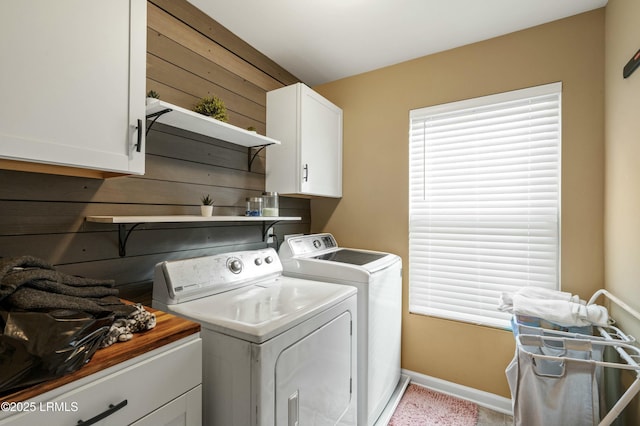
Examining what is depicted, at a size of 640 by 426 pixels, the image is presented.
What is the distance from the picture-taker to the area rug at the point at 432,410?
74.0 inches

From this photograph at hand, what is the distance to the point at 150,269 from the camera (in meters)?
1.48

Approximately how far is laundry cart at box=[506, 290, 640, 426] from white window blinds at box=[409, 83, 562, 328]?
58 cm

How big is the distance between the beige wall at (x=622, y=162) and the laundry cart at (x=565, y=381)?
0.61 ft

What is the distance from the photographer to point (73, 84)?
967 mm

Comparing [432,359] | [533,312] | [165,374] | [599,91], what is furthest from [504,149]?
[165,374]

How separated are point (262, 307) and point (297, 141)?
1222mm

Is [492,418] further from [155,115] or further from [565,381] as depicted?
[155,115]

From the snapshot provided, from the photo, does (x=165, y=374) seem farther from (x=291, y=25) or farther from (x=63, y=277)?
(x=291, y=25)

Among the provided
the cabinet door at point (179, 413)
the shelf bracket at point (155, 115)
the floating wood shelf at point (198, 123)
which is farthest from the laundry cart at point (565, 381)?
the shelf bracket at point (155, 115)

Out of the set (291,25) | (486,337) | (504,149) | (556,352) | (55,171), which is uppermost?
(291,25)

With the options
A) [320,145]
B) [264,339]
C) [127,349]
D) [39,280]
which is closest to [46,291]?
[39,280]

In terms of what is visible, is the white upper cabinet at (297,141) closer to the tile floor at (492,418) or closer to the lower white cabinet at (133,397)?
the lower white cabinet at (133,397)

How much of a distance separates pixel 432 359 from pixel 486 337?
429 millimetres

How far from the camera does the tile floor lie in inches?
73.0
